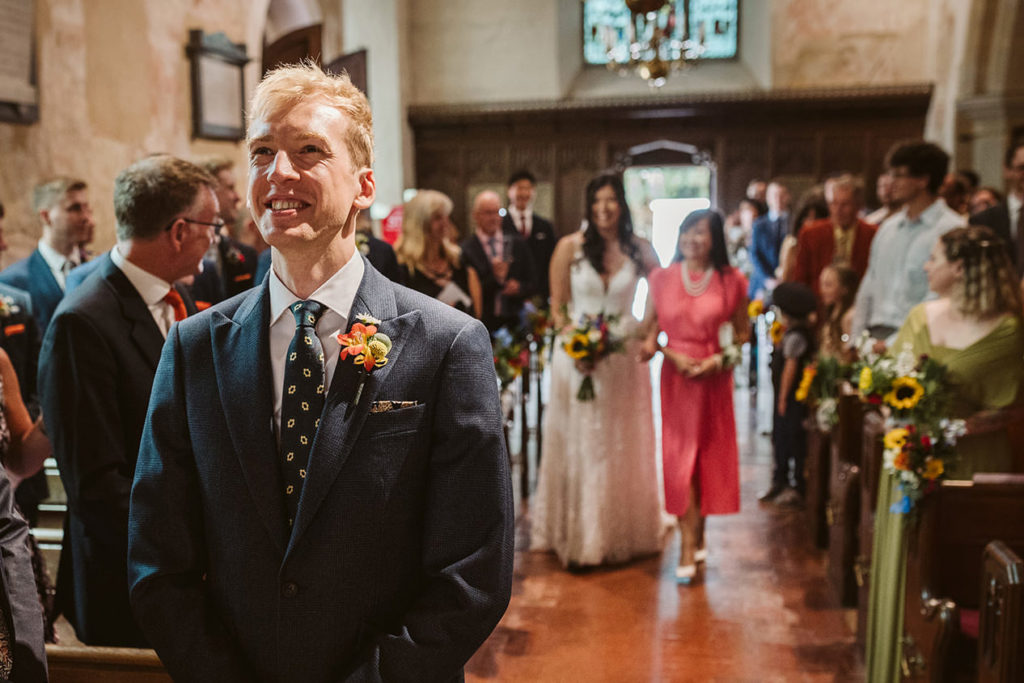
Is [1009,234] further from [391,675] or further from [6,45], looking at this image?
[6,45]

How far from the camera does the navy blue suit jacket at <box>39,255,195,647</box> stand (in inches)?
83.8

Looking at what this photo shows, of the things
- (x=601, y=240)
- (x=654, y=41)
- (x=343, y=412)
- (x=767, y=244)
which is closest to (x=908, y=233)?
(x=601, y=240)

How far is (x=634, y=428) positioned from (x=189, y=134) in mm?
4412

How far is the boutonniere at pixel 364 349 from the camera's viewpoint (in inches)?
58.7

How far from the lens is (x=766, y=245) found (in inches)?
356

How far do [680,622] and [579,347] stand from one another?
1.37 meters

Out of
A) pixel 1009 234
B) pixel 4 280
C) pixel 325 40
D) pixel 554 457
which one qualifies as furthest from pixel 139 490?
pixel 325 40

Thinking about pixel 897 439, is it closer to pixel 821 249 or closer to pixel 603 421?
pixel 603 421

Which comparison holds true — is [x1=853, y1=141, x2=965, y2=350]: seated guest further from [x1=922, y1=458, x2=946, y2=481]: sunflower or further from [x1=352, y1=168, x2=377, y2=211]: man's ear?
[x1=352, y1=168, x2=377, y2=211]: man's ear

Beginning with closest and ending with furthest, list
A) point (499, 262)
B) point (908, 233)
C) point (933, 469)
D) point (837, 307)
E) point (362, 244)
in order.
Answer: point (933, 469) → point (362, 244) → point (908, 233) → point (837, 307) → point (499, 262)

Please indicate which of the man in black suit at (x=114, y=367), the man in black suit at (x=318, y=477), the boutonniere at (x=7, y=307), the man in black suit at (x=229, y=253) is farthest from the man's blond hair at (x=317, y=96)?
the man in black suit at (x=229, y=253)

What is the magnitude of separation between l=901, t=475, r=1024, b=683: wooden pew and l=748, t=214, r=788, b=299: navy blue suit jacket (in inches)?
243

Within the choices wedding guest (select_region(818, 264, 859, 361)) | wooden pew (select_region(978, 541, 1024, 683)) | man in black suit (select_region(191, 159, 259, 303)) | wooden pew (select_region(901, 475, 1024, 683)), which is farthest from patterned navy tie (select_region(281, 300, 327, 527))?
wedding guest (select_region(818, 264, 859, 361))

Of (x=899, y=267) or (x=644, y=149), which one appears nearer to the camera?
(x=899, y=267)
